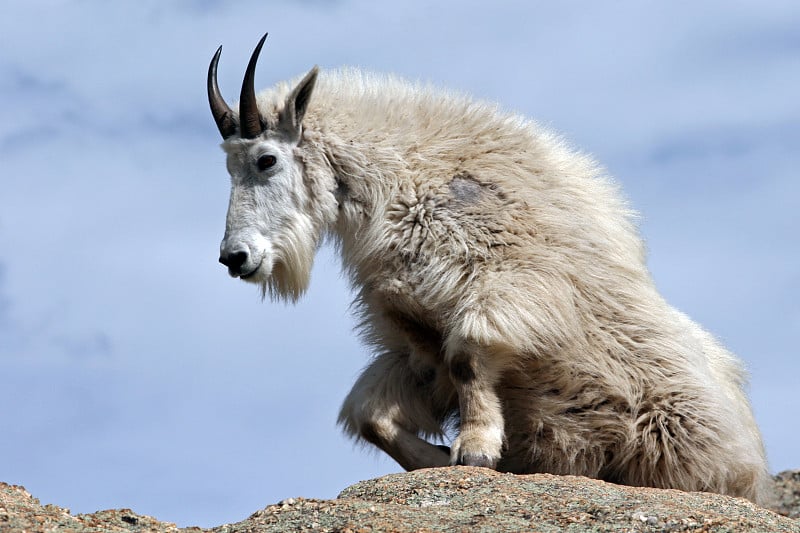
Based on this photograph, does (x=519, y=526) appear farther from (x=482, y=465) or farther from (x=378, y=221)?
(x=378, y=221)

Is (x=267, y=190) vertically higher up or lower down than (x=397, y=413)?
higher up

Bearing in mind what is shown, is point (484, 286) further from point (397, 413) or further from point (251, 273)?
point (251, 273)

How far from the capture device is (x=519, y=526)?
5.39m

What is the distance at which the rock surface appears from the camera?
535 cm

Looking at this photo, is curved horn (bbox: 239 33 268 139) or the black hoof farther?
curved horn (bbox: 239 33 268 139)

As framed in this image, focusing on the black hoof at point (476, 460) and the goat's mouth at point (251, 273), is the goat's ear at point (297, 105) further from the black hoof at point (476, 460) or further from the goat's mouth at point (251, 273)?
the black hoof at point (476, 460)

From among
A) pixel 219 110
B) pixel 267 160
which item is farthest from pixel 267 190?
pixel 219 110

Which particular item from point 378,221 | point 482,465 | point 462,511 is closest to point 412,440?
point 482,465

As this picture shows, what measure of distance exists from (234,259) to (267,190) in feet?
1.72

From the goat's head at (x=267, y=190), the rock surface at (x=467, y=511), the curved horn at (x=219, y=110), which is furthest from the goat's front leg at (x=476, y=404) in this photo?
the curved horn at (x=219, y=110)

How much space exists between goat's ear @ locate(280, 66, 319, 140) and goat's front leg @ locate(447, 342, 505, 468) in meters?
2.01

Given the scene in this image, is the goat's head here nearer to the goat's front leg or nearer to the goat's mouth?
the goat's mouth

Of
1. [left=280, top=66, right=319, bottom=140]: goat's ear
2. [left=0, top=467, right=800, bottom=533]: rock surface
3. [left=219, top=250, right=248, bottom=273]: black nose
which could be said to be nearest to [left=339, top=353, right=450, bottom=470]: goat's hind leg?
[left=219, top=250, right=248, bottom=273]: black nose

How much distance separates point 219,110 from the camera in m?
8.77
